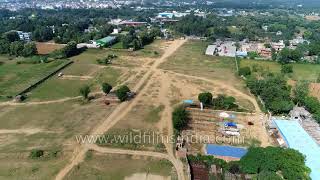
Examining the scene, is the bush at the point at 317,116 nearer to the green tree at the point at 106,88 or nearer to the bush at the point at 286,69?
the bush at the point at 286,69

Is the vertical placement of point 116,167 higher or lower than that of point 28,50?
lower

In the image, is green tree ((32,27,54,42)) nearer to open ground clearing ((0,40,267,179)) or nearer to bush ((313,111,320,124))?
open ground clearing ((0,40,267,179))

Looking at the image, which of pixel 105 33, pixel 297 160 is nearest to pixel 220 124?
pixel 297 160

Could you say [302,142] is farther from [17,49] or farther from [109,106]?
[17,49]

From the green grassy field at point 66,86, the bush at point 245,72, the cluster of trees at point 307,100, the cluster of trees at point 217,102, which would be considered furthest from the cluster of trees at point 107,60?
the cluster of trees at point 307,100

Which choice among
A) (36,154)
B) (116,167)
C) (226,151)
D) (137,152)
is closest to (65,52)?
(36,154)

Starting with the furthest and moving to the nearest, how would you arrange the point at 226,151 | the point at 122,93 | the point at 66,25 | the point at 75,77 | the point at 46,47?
the point at 66,25
the point at 46,47
the point at 75,77
the point at 122,93
the point at 226,151

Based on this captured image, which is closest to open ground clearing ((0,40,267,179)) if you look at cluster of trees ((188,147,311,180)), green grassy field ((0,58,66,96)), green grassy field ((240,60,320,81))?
green grassy field ((0,58,66,96))

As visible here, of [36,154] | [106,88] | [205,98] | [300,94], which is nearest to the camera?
[36,154]
